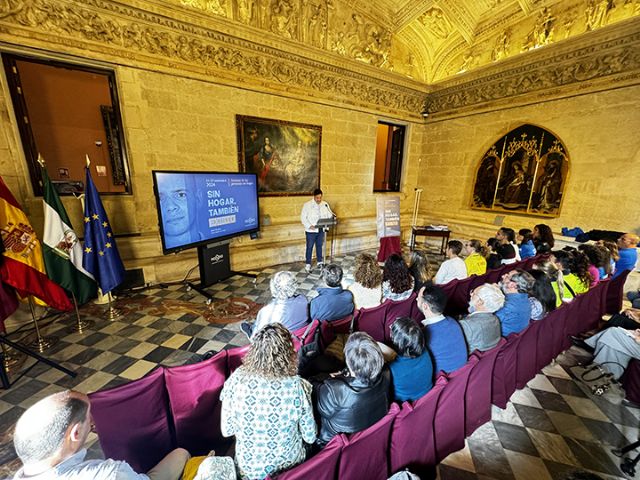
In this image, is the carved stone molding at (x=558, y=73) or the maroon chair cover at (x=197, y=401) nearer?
the maroon chair cover at (x=197, y=401)

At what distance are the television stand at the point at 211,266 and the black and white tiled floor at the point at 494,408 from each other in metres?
0.47

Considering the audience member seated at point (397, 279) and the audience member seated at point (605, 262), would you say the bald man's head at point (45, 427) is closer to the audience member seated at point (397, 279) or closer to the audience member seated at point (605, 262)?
the audience member seated at point (397, 279)

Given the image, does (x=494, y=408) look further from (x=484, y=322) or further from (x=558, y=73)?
(x=558, y=73)

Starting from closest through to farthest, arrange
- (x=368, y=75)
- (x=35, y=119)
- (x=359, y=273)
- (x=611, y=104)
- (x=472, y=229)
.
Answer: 1. (x=359, y=273)
2. (x=611, y=104)
3. (x=35, y=119)
4. (x=368, y=75)
5. (x=472, y=229)

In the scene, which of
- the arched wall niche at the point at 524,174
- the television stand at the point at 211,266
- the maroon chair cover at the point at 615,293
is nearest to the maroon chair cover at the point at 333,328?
the television stand at the point at 211,266

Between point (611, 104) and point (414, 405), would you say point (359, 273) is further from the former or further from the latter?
point (611, 104)

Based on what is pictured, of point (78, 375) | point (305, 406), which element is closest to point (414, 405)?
point (305, 406)

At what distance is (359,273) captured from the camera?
2771 mm

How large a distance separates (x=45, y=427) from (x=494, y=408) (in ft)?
9.91

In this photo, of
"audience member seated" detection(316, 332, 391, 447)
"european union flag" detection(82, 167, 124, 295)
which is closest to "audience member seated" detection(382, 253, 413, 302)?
"audience member seated" detection(316, 332, 391, 447)

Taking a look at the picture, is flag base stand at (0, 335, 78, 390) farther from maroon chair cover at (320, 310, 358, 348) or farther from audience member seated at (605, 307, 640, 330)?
audience member seated at (605, 307, 640, 330)

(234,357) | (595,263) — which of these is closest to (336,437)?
(234,357)

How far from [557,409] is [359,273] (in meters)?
2.13

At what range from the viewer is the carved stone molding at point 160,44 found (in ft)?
10.8
